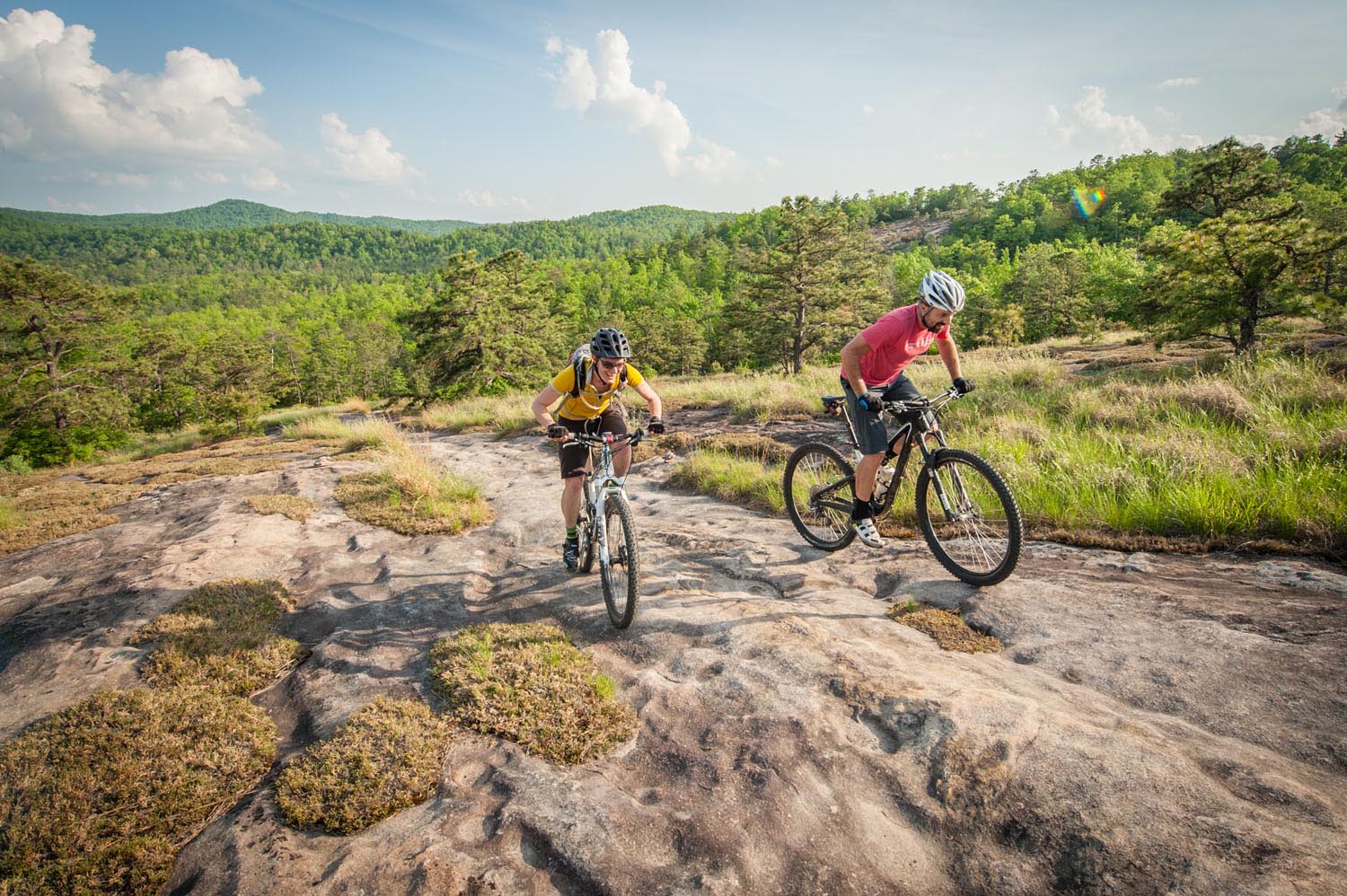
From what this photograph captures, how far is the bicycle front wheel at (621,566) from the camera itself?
161 inches

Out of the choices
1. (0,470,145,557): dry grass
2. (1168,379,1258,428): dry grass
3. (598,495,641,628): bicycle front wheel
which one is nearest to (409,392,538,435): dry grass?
(0,470,145,557): dry grass

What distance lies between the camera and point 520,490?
9.23 metres

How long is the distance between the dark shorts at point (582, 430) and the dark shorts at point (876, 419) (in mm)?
2208

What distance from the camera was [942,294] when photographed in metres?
4.39

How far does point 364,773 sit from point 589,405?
327cm

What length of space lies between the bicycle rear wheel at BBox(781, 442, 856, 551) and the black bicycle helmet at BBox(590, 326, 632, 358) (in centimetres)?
249

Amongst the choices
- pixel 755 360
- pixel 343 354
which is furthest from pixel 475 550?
pixel 343 354

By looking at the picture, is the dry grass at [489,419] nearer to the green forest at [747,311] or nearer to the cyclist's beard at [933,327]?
the green forest at [747,311]

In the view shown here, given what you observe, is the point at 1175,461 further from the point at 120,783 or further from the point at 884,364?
the point at 120,783

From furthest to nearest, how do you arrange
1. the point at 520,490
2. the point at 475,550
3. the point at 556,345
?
the point at 556,345 → the point at 520,490 → the point at 475,550

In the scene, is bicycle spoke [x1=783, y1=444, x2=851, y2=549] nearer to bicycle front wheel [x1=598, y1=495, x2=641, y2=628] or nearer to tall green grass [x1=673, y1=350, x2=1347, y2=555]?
tall green grass [x1=673, y1=350, x2=1347, y2=555]

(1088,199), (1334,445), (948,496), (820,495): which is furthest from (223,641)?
(1088,199)

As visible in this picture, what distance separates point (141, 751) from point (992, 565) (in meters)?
5.77

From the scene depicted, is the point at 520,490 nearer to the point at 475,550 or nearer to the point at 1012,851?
the point at 475,550
